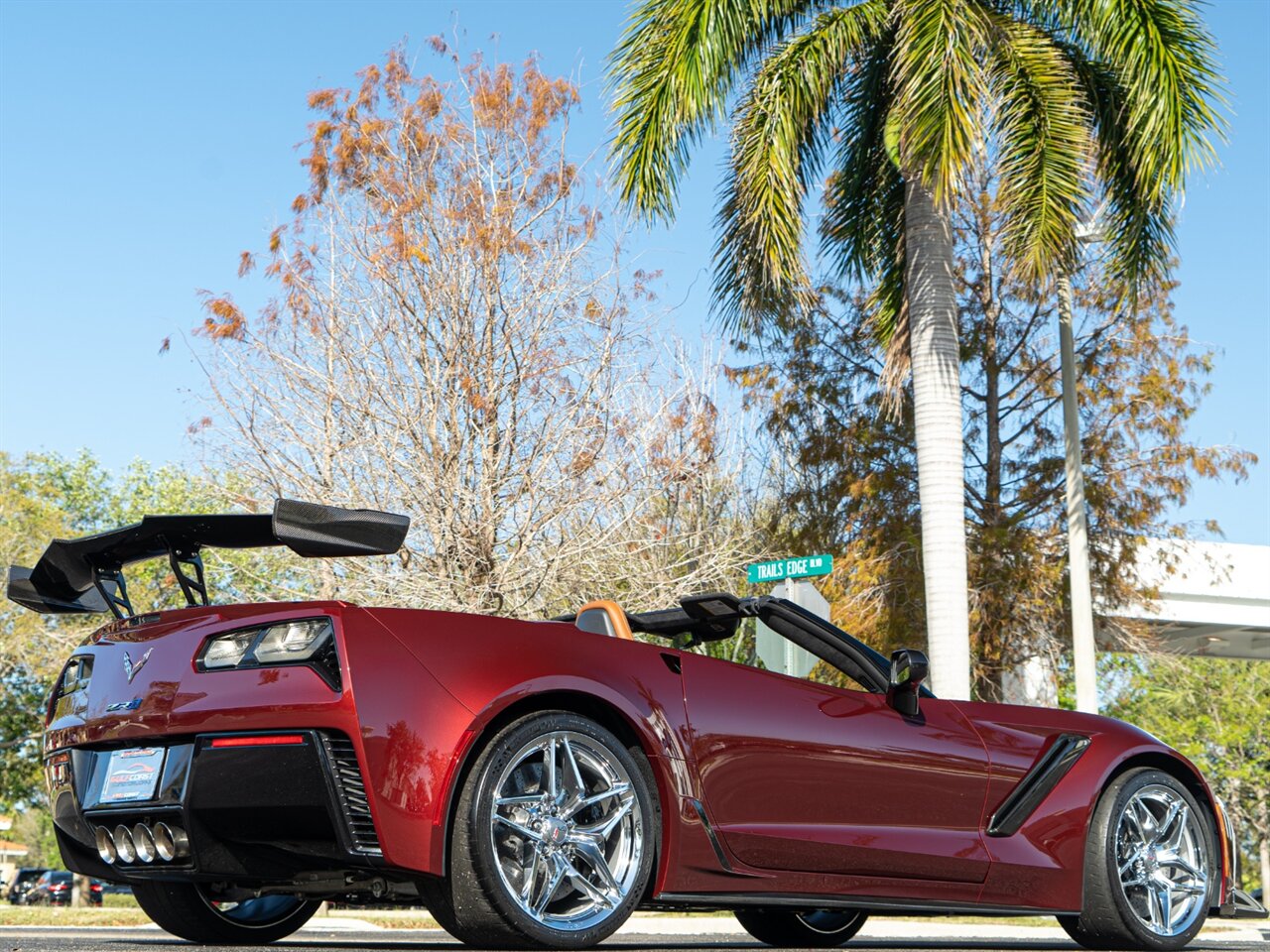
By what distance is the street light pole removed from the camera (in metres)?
16.1

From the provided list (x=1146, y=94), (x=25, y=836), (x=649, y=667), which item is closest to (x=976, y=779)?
(x=649, y=667)

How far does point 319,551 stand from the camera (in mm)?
4723

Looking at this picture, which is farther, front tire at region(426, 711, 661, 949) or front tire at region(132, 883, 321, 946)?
front tire at region(132, 883, 321, 946)

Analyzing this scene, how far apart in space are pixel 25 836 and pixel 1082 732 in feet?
383

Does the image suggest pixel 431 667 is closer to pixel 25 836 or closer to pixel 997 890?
pixel 997 890

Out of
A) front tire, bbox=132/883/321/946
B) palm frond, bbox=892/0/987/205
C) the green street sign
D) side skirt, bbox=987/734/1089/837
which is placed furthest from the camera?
palm frond, bbox=892/0/987/205

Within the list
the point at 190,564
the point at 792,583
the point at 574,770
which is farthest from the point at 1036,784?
the point at 792,583

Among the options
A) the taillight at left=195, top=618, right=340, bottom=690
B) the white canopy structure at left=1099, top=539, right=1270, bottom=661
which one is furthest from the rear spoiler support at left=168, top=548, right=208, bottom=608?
the white canopy structure at left=1099, top=539, right=1270, bottom=661

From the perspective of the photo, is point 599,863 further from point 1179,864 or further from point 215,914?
point 1179,864

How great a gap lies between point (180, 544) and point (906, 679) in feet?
8.85

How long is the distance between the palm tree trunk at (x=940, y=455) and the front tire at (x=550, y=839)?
9.77 meters

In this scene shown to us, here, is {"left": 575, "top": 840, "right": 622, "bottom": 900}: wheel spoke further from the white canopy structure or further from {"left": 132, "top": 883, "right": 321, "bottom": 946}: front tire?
the white canopy structure

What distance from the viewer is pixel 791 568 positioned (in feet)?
42.3

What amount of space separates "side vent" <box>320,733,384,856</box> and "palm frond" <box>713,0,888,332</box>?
11186 mm
